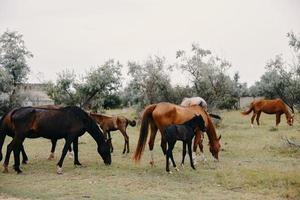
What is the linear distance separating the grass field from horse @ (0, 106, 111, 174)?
68 cm

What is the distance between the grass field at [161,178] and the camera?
8.42 meters

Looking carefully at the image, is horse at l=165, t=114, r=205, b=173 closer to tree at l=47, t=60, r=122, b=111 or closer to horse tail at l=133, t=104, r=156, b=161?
horse tail at l=133, t=104, r=156, b=161

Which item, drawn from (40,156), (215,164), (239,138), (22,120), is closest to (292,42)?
(239,138)

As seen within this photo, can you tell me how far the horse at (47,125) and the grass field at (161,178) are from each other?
0.68 m

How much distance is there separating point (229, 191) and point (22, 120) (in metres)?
5.60

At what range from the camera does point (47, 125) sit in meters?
11.2

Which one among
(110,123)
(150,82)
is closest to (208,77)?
(150,82)

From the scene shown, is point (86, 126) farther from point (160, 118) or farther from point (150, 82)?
point (150, 82)

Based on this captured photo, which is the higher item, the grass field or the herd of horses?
the herd of horses

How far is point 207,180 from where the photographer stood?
976cm

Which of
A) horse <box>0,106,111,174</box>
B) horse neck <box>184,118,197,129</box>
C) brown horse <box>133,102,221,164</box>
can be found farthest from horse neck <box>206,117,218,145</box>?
horse <box>0,106,111,174</box>

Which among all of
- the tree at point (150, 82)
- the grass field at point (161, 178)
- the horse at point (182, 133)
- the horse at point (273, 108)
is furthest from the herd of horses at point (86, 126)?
the tree at point (150, 82)

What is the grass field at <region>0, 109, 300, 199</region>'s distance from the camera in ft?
27.6

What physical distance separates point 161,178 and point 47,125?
3422 millimetres
